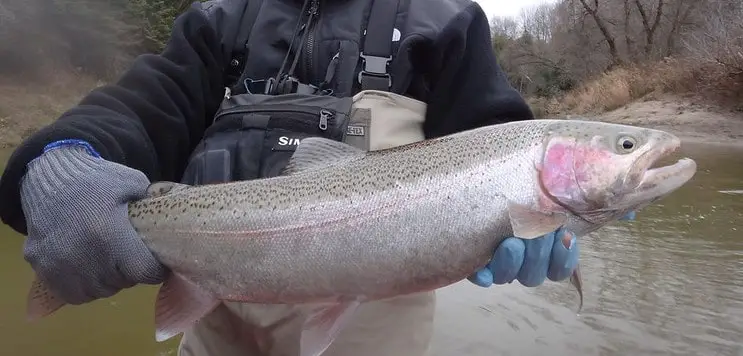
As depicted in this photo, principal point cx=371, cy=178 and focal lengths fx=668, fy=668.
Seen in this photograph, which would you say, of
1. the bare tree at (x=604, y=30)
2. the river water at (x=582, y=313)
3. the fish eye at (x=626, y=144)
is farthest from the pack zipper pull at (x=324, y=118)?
the bare tree at (x=604, y=30)

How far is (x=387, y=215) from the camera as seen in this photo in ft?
7.13

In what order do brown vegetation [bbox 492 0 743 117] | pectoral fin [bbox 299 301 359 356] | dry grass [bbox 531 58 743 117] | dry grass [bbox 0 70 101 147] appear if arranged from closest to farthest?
pectoral fin [bbox 299 301 359 356] < dry grass [bbox 531 58 743 117] < brown vegetation [bbox 492 0 743 117] < dry grass [bbox 0 70 101 147]

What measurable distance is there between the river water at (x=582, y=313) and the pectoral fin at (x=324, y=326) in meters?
2.88

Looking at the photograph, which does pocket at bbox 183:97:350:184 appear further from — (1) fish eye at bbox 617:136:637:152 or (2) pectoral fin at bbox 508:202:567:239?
(1) fish eye at bbox 617:136:637:152

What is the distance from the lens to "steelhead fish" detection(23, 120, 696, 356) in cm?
213

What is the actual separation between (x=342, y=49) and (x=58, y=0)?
102 ft

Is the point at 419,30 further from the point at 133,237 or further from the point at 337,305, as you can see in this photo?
the point at 133,237

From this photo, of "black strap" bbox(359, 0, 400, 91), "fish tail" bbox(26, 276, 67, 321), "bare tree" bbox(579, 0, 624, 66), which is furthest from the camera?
"bare tree" bbox(579, 0, 624, 66)

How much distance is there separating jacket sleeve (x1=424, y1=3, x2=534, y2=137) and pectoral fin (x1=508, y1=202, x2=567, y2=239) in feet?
2.51

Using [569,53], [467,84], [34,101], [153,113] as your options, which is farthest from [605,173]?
[569,53]

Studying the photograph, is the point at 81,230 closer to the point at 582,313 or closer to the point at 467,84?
the point at 467,84

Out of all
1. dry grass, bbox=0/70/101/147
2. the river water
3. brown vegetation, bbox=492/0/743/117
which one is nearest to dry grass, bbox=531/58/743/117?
brown vegetation, bbox=492/0/743/117

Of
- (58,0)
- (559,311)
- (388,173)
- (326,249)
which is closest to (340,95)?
(388,173)

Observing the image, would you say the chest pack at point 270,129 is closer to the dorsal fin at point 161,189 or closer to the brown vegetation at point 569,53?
the dorsal fin at point 161,189
